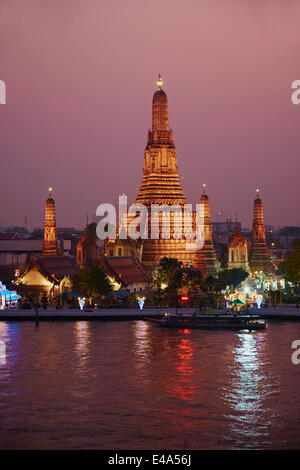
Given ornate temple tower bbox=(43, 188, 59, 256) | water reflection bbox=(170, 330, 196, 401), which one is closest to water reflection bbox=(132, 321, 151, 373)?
water reflection bbox=(170, 330, 196, 401)

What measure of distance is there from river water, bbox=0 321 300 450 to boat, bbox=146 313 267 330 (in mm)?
3878

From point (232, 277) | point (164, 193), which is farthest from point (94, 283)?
point (164, 193)

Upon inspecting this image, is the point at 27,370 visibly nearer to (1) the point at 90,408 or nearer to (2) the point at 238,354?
(1) the point at 90,408

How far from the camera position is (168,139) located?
9462 centimetres

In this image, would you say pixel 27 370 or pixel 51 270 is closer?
pixel 27 370

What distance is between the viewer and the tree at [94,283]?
72.9 m

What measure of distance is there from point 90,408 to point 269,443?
8.59 metres

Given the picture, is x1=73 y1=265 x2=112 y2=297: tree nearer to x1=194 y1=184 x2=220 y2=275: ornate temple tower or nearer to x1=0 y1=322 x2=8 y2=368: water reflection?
x1=0 y1=322 x2=8 y2=368: water reflection

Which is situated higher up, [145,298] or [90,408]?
[145,298]

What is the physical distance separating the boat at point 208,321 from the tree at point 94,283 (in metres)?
11.2

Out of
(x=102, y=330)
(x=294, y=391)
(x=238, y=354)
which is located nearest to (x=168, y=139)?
(x=102, y=330)

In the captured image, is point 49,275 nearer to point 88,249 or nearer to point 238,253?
point 88,249

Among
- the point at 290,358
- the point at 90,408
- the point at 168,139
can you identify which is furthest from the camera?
the point at 168,139
